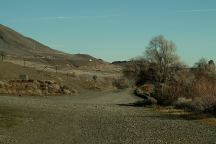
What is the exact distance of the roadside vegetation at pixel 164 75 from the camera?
49391 millimetres

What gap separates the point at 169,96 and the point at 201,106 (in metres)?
11.8

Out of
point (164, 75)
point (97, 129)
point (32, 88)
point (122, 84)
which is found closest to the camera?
point (97, 129)

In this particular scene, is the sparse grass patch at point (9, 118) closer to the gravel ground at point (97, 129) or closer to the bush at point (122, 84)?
the gravel ground at point (97, 129)

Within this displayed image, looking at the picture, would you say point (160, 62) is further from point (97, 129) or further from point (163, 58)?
point (97, 129)

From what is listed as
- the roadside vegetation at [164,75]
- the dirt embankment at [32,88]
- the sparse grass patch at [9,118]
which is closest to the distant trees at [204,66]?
the roadside vegetation at [164,75]

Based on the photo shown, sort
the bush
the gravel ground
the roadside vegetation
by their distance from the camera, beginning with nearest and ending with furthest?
the gravel ground < the roadside vegetation < the bush

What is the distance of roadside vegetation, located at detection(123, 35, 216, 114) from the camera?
49.4 m

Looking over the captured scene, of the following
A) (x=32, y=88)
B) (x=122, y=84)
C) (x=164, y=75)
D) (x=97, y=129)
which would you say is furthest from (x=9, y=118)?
(x=122, y=84)

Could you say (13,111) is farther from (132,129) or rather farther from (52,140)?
(52,140)

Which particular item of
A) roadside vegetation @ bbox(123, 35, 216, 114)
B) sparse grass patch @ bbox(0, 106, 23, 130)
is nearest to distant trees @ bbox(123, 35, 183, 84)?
roadside vegetation @ bbox(123, 35, 216, 114)

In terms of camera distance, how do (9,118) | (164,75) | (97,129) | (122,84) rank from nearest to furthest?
(97,129) → (9,118) → (164,75) → (122,84)

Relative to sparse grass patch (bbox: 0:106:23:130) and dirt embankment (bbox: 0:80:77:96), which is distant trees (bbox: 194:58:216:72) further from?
sparse grass patch (bbox: 0:106:23:130)

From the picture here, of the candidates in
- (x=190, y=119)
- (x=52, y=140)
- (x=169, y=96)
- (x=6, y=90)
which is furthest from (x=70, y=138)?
(x=6, y=90)

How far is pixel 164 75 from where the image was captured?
78312mm
